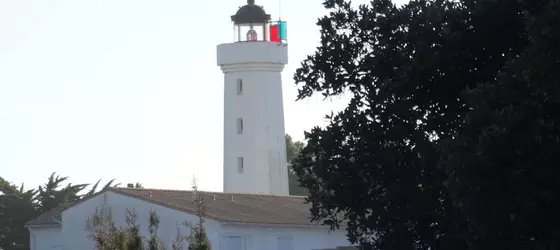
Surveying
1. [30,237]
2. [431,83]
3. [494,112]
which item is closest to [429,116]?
[431,83]

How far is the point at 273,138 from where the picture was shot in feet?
Result: 224

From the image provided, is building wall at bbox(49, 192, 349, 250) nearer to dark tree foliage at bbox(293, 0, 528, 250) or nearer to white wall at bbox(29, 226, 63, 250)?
white wall at bbox(29, 226, 63, 250)

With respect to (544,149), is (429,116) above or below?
above

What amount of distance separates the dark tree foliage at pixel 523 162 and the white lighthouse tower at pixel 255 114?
46.8m

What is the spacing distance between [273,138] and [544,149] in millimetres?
47910

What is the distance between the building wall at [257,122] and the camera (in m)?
68.0

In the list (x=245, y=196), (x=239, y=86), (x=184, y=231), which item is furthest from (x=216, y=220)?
(x=239, y=86)

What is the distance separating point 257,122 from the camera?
224 feet

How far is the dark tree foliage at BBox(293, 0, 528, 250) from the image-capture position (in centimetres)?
2558

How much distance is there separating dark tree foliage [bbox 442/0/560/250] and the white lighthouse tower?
1841 inches

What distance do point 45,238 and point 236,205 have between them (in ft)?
28.2

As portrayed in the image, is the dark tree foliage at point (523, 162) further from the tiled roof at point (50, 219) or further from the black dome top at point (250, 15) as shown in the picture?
the black dome top at point (250, 15)

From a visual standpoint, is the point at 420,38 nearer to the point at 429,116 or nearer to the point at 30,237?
the point at 429,116

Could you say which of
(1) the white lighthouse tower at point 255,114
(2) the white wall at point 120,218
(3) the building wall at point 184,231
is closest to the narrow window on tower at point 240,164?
(1) the white lighthouse tower at point 255,114
